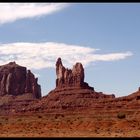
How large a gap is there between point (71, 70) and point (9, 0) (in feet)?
462

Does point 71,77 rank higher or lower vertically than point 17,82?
lower

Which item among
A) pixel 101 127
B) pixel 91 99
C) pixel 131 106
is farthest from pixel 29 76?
→ pixel 101 127

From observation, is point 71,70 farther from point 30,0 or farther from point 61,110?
point 30,0

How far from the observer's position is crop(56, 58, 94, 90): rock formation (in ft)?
444

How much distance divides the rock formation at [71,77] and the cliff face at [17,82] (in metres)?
15.8

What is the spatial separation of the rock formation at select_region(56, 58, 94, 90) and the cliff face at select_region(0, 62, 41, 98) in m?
15.8

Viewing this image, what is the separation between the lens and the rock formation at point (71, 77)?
135m

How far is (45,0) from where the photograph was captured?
12.8 ft

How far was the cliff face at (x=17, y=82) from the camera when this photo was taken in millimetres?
159250

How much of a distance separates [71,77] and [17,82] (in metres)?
30.1

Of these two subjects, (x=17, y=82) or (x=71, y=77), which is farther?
(x=17, y=82)

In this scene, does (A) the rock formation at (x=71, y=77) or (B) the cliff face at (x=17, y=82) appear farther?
(B) the cliff face at (x=17, y=82)

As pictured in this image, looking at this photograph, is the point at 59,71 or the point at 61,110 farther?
the point at 59,71

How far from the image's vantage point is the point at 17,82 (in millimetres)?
161125
